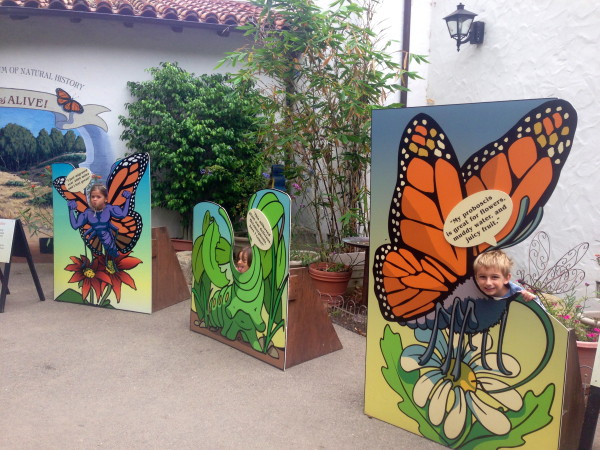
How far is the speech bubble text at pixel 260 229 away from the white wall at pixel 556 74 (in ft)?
9.51

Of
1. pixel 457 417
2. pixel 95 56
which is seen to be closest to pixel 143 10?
pixel 95 56

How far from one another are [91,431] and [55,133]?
18.8ft

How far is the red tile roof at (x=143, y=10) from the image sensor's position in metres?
7.18

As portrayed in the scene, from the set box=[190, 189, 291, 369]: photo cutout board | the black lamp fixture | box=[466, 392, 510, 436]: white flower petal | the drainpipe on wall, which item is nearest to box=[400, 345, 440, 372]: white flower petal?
box=[466, 392, 510, 436]: white flower petal

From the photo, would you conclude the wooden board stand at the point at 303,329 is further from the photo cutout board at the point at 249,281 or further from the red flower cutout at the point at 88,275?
the red flower cutout at the point at 88,275

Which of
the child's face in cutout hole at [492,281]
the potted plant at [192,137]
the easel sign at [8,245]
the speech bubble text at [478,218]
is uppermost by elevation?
the potted plant at [192,137]

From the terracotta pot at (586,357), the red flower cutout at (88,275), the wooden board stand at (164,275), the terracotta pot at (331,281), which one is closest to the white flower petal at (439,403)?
the terracotta pot at (586,357)

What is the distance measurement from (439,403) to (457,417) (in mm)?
118

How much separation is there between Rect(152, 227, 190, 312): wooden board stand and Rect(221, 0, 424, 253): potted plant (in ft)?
5.35

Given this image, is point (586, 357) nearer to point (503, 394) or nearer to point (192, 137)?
point (503, 394)

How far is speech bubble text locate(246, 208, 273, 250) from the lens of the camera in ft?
13.2

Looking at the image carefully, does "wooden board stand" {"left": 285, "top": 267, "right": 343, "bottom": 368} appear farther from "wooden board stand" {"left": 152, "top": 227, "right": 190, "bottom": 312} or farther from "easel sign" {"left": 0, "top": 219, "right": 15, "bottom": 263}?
"easel sign" {"left": 0, "top": 219, "right": 15, "bottom": 263}

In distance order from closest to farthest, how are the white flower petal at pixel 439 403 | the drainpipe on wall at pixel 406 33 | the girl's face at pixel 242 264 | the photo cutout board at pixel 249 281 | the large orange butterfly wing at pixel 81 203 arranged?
the white flower petal at pixel 439 403 → the photo cutout board at pixel 249 281 → the girl's face at pixel 242 264 → the large orange butterfly wing at pixel 81 203 → the drainpipe on wall at pixel 406 33

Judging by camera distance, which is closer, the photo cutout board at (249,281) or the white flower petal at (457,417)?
the white flower petal at (457,417)
